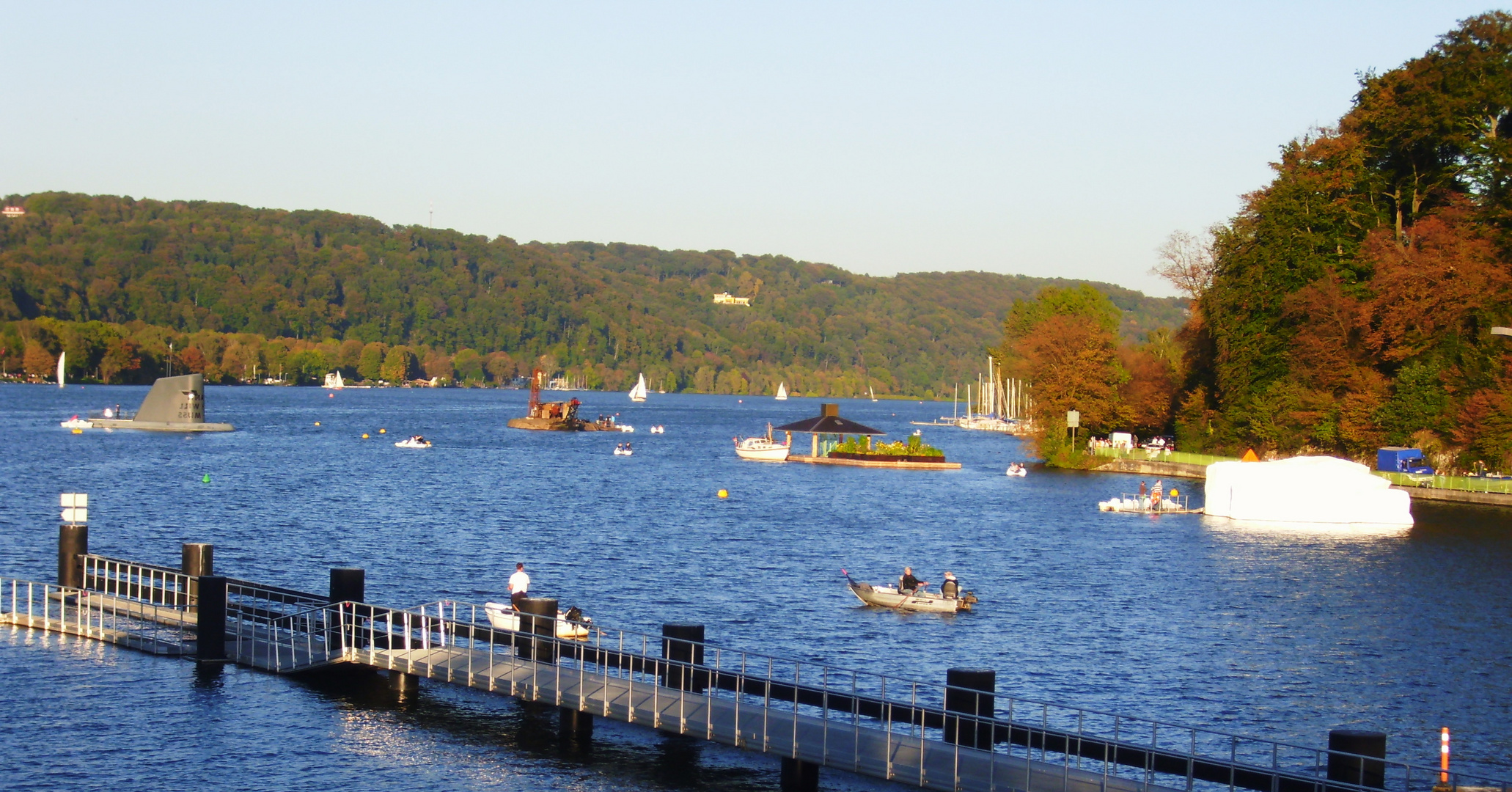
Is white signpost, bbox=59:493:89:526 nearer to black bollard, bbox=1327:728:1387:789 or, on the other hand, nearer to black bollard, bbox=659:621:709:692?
black bollard, bbox=659:621:709:692

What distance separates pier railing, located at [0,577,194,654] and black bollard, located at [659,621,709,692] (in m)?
11.5

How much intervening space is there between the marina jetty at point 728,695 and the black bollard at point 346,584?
1.7 inches

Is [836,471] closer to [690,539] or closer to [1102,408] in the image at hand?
[1102,408]

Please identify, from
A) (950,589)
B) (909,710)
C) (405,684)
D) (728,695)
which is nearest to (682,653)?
(728,695)

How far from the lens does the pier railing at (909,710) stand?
2016 cm

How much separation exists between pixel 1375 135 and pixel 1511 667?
207 ft

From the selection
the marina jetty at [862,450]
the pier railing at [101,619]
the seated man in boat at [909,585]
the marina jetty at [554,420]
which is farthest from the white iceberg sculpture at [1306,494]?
the marina jetty at [554,420]

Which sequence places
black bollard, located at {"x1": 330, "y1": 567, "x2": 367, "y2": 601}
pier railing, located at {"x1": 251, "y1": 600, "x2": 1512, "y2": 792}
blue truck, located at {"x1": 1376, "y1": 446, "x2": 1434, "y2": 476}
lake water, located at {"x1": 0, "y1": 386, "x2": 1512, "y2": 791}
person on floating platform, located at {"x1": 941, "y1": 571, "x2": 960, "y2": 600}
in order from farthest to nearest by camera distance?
blue truck, located at {"x1": 1376, "y1": 446, "x2": 1434, "y2": 476}, person on floating platform, located at {"x1": 941, "y1": 571, "x2": 960, "y2": 600}, black bollard, located at {"x1": 330, "y1": 567, "x2": 367, "y2": 601}, lake water, located at {"x1": 0, "y1": 386, "x2": 1512, "y2": 791}, pier railing, located at {"x1": 251, "y1": 600, "x2": 1512, "y2": 792}

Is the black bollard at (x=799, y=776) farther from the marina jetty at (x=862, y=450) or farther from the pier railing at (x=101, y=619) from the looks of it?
the marina jetty at (x=862, y=450)

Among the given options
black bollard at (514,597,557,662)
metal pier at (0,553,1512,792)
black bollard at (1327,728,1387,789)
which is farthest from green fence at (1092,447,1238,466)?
black bollard at (1327,728,1387,789)

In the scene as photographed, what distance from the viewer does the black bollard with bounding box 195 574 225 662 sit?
28.9m

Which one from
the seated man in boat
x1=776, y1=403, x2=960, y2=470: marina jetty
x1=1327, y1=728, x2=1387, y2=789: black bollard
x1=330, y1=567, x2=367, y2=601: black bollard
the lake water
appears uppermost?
x1=776, y1=403, x2=960, y2=470: marina jetty

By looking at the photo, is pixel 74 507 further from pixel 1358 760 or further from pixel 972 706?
pixel 1358 760

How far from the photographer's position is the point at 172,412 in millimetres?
131625
